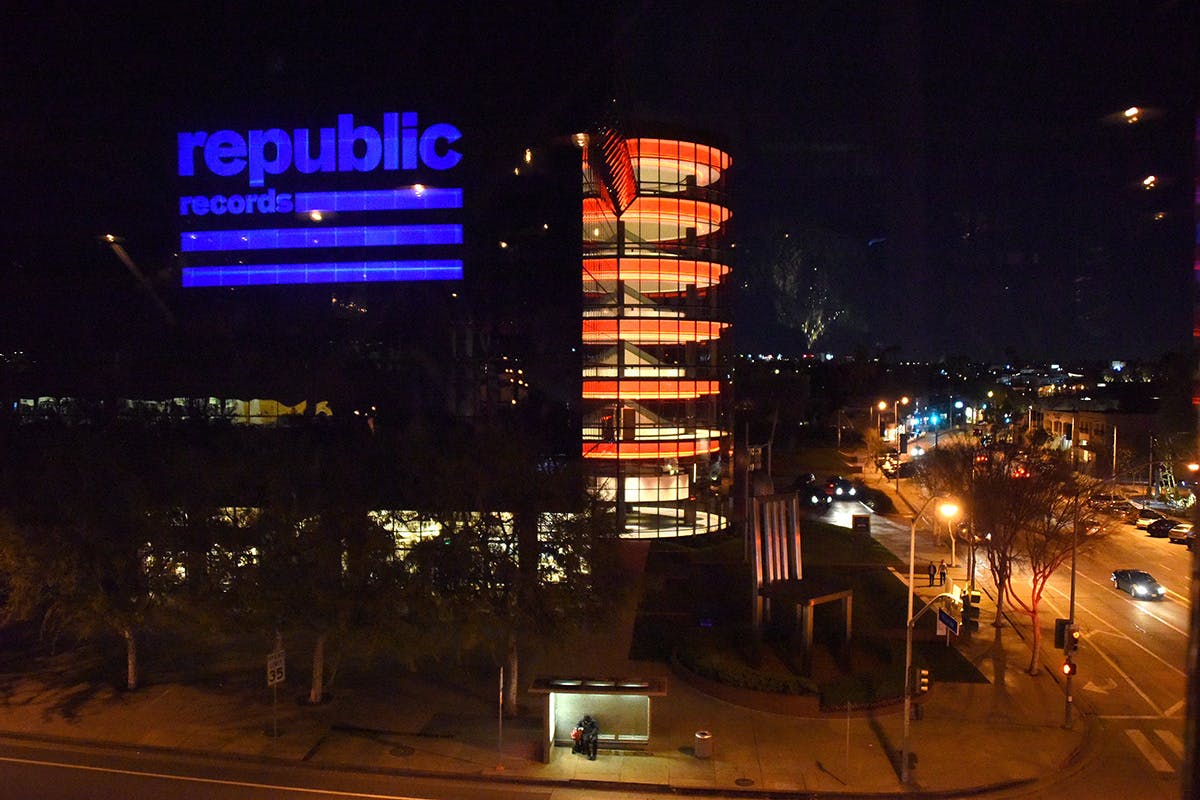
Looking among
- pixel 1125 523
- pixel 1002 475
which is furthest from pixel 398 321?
pixel 1125 523

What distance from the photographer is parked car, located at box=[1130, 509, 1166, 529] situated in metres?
48.4

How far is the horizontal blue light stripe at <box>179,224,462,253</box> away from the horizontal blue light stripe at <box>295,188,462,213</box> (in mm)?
1124

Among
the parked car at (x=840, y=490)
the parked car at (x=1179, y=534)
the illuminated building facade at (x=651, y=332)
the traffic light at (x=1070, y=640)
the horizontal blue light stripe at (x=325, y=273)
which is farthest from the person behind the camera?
the parked car at (x=840, y=490)

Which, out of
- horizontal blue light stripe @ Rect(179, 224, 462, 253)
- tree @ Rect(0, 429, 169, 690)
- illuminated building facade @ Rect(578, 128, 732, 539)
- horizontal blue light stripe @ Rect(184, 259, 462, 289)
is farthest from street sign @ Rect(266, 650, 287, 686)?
horizontal blue light stripe @ Rect(179, 224, 462, 253)

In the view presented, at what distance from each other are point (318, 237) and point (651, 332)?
19556 mm

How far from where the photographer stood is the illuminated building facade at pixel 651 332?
43531mm

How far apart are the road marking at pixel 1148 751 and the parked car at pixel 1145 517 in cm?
3422

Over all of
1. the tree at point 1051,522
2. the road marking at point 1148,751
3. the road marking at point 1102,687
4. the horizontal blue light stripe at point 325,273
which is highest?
the horizontal blue light stripe at point 325,273

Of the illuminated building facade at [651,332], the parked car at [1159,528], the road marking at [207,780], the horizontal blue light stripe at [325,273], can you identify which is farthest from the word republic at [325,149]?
the parked car at [1159,528]

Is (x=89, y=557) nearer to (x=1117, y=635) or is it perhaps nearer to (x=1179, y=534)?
(x=1117, y=635)

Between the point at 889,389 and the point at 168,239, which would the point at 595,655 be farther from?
the point at 889,389

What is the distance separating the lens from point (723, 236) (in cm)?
4672

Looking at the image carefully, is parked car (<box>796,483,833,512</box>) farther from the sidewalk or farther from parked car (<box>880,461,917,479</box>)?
the sidewalk

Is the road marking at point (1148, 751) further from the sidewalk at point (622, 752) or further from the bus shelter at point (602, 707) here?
the bus shelter at point (602, 707)
